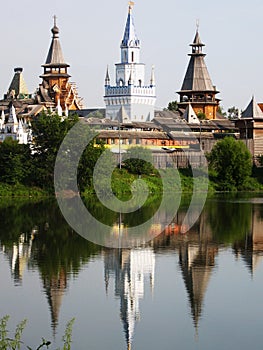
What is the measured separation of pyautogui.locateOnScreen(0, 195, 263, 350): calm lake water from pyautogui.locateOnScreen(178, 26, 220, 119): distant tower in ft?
119

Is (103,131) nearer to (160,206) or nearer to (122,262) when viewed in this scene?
(160,206)

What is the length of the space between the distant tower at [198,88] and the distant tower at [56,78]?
780cm

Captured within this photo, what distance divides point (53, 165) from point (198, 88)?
24.4m

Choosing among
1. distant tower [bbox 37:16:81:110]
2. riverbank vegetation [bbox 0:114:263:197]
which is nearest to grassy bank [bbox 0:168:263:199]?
riverbank vegetation [bbox 0:114:263:197]

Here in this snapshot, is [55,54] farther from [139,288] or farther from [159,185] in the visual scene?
[139,288]

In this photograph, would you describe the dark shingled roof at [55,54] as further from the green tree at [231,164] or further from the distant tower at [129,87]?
the green tree at [231,164]

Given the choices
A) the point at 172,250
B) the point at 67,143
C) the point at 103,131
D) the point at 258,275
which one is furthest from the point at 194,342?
the point at 103,131

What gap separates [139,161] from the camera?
154 feet

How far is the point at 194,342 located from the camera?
570 inches

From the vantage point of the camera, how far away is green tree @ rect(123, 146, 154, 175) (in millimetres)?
46522

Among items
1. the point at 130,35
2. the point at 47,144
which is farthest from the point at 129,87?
the point at 47,144

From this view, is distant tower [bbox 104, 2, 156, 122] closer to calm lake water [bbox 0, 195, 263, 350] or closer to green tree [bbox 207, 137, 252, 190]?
green tree [bbox 207, 137, 252, 190]

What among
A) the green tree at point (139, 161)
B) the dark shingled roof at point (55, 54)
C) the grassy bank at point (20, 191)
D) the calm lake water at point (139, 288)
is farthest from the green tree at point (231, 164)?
the calm lake water at point (139, 288)

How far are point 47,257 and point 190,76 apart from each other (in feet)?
144
